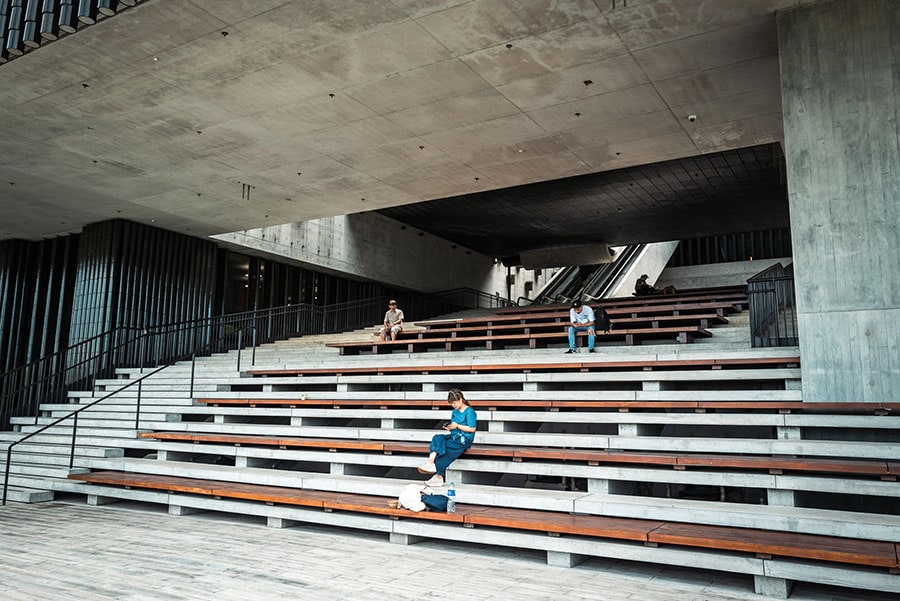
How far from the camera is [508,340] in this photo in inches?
496

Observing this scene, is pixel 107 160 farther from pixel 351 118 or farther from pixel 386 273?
pixel 386 273

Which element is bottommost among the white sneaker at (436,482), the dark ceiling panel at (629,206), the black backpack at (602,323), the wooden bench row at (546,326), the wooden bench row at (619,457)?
the white sneaker at (436,482)

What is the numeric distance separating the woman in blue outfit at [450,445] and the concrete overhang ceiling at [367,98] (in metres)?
4.32

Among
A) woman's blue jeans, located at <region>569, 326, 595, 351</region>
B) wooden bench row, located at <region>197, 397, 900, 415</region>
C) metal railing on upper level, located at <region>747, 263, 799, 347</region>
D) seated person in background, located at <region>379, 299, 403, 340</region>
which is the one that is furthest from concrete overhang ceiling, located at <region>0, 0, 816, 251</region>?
wooden bench row, located at <region>197, 397, 900, 415</region>

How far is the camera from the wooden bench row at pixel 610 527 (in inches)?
172

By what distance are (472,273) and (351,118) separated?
16.3 m

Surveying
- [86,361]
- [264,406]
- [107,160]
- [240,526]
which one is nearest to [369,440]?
[240,526]

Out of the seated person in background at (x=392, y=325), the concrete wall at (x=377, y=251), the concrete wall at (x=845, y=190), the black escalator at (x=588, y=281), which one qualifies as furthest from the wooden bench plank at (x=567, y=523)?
the black escalator at (x=588, y=281)

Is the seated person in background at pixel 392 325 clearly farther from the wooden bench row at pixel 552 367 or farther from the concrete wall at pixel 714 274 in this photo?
the concrete wall at pixel 714 274

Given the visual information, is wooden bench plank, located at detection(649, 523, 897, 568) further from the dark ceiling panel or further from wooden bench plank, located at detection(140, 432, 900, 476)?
the dark ceiling panel

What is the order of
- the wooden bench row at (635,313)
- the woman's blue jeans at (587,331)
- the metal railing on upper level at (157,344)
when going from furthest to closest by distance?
the metal railing on upper level at (157,344)
the wooden bench row at (635,313)
the woman's blue jeans at (587,331)

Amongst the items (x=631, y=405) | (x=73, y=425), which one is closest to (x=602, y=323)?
(x=631, y=405)

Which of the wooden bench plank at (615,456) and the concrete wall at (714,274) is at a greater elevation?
the concrete wall at (714,274)

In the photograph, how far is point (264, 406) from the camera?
10547 mm
